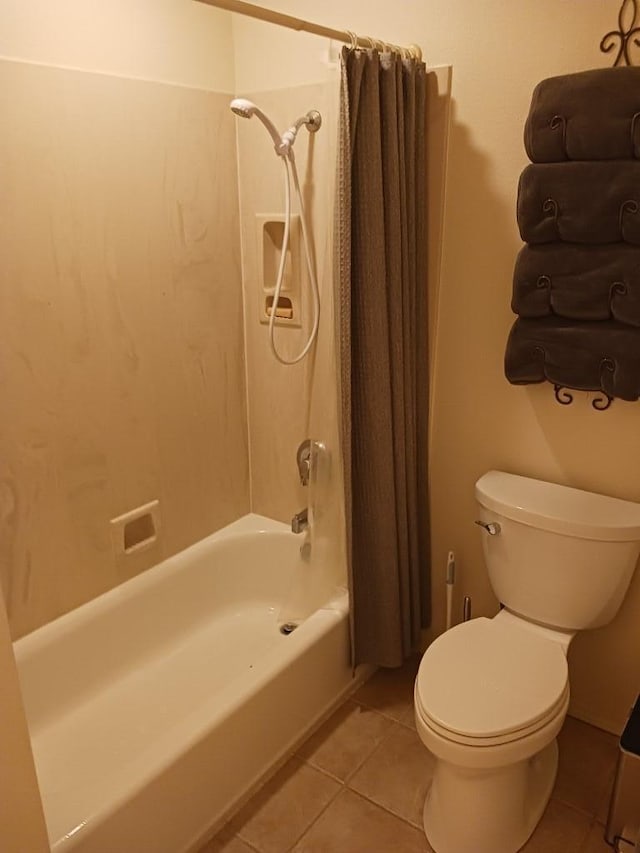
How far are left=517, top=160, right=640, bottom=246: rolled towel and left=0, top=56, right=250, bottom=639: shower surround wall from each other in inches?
40.7

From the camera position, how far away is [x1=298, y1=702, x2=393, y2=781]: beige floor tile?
189 cm

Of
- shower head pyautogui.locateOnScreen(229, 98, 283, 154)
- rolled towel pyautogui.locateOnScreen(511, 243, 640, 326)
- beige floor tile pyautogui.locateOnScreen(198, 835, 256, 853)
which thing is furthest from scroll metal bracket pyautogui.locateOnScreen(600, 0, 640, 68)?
beige floor tile pyautogui.locateOnScreen(198, 835, 256, 853)

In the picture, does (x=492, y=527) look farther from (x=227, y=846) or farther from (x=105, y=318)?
(x=105, y=318)

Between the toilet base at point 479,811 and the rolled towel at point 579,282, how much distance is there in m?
1.08

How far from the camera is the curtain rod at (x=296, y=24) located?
1.28 meters

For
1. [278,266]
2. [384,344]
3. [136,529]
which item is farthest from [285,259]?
[136,529]

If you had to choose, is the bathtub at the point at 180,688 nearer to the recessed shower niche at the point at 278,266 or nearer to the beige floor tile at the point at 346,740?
the beige floor tile at the point at 346,740

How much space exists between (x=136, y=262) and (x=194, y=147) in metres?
0.42

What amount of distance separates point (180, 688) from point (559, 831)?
113cm

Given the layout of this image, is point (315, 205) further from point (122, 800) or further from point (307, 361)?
point (122, 800)

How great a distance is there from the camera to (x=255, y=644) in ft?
7.43

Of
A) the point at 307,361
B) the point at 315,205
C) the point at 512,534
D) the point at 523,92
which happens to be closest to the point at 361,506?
the point at 512,534

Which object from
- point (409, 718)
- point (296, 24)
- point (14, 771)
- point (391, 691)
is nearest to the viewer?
point (14, 771)

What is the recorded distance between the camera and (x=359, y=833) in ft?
5.53
